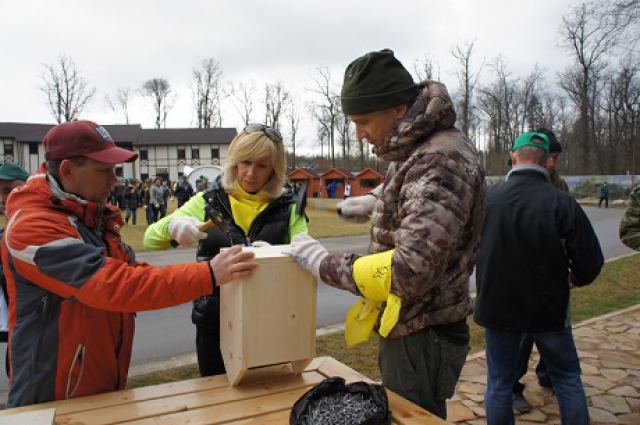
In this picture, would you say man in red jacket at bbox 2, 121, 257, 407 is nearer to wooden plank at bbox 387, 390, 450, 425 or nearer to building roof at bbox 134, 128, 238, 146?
wooden plank at bbox 387, 390, 450, 425

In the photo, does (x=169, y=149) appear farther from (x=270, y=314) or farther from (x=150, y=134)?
(x=270, y=314)

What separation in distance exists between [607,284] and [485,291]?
6322 mm

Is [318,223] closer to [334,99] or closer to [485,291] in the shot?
[485,291]

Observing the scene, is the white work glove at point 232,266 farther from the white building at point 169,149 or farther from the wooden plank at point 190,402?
the white building at point 169,149

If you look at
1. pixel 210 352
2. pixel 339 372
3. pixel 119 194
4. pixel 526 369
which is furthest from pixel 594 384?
pixel 119 194

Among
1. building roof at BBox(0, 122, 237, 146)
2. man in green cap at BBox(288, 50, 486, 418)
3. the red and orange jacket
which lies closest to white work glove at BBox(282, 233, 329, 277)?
man in green cap at BBox(288, 50, 486, 418)

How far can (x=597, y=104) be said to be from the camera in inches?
1731

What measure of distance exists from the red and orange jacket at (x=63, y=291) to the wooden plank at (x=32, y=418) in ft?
0.56

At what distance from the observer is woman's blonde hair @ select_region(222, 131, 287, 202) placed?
243cm

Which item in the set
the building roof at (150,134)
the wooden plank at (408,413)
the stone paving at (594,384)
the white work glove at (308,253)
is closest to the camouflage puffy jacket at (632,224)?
the stone paving at (594,384)

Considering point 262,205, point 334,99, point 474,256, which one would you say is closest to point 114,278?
point 262,205

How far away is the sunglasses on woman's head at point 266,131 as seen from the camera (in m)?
2.48

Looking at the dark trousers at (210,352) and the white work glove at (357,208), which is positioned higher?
the white work glove at (357,208)

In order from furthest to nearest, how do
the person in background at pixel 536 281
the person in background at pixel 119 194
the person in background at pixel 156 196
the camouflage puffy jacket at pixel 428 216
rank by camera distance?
the person in background at pixel 119 194 < the person in background at pixel 156 196 < the person in background at pixel 536 281 < the camouflage puffy jacket at pixel 428 216
